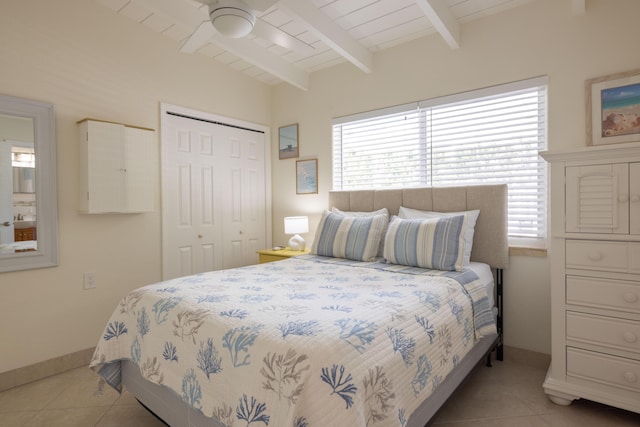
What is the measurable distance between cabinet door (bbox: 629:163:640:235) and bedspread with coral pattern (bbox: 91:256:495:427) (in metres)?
0.82

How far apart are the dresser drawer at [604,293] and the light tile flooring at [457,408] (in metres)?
0.61

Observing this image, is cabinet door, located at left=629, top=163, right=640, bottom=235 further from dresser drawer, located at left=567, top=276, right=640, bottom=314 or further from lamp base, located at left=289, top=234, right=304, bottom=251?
lamp base, located at left=289, top=234, right=304, bottom=251

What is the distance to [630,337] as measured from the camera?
67.8 inches

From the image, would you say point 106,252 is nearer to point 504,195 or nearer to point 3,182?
point 3,182

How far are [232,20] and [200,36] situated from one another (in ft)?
2.02

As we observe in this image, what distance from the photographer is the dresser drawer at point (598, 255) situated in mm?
1749

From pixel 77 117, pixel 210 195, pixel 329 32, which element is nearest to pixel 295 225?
pixel 210 195

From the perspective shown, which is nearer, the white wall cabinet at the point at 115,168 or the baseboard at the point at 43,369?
the baseboard at the point at 43,369

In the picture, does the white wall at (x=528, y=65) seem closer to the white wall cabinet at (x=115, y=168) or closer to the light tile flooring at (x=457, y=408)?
the light tile flooring at (x=457, y=408)

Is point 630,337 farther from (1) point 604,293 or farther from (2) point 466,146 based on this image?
(2) point 466,146

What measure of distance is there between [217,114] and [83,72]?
3.93 feet

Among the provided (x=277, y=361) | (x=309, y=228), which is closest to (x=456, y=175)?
(x=309, y=228)

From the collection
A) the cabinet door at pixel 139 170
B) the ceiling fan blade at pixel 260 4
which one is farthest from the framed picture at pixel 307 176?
the ceiling fan blade at pixel 260 4

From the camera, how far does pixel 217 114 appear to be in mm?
3521
